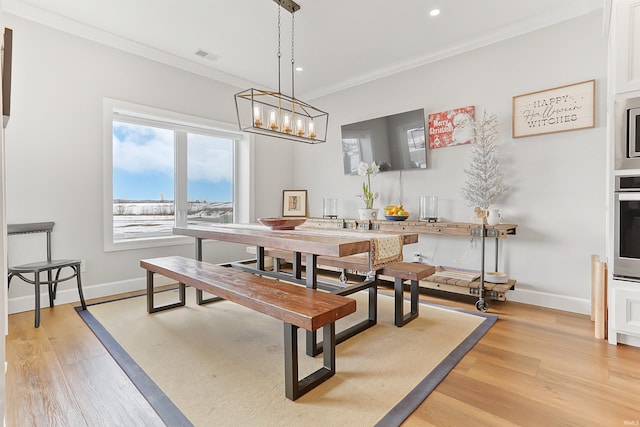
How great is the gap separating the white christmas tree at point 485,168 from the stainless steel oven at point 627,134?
3.55 ft

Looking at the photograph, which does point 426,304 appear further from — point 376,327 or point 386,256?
point 386,256

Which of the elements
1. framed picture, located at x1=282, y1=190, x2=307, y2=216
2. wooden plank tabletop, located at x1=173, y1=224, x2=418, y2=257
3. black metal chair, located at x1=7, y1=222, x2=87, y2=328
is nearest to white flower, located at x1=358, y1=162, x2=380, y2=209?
framed picture, located at x1=282, y1=190, x2=307, y2=216

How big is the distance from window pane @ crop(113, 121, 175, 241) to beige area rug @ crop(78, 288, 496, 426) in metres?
1.16

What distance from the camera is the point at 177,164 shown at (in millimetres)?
4340

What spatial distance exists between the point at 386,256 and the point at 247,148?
3402 millimetres

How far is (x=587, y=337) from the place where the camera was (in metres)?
2.47

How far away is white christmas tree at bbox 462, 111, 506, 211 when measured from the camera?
3.33m

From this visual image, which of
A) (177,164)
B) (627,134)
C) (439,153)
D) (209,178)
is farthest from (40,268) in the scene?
(627,134)

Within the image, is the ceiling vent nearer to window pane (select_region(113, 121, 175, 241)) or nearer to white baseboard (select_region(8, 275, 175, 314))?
window pane (select_region(113, 121, 175, 241))

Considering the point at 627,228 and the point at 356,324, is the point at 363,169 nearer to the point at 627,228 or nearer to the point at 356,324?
the point at 356,324

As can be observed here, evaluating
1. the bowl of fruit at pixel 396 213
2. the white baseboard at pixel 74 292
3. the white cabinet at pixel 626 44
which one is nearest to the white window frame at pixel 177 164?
the white baseboard at pixel 74 292

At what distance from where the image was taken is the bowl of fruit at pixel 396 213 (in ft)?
12.6

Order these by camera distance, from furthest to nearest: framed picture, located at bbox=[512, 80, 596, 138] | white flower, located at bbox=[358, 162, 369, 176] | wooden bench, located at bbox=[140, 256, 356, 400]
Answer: white flower, located at bbox=[358, 162, 369, 176], framed picture, located at bbox=[512, 80, 596, 138], wooden bench, located at bbox=[140, 256, 356, 400]

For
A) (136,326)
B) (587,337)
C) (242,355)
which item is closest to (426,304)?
(587,337)
